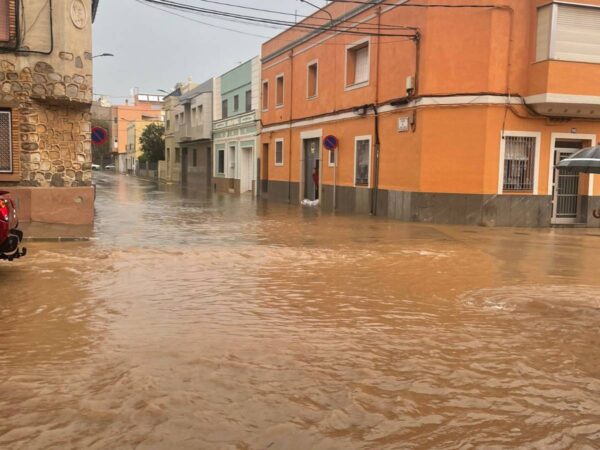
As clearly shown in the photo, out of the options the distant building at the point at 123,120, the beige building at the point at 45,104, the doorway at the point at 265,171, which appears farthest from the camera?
the distant building at the point at 123,120

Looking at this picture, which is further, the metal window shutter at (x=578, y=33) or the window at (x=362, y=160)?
the window at (x=362, y=160)

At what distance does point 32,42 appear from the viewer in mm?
12344

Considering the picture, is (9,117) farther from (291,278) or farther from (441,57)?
(441,57)

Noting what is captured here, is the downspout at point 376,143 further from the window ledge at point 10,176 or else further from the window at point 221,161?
the window at point 221,161

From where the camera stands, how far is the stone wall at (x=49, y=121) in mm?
12391

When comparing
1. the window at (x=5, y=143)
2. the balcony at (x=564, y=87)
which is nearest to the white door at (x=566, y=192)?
the balcony at (x=564, y=87)

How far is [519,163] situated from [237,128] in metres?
20.7

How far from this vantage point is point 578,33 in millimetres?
15273

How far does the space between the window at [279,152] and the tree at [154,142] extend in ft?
112

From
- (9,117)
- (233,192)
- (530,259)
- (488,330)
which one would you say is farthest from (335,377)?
(233,192)

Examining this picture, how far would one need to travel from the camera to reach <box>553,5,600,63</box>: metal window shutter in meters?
15.2

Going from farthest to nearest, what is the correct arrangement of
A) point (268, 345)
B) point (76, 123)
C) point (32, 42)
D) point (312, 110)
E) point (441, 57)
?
point (312, 110) < point (441, 57) < point (76, 123) < point (32, 42) < point (268, 345)

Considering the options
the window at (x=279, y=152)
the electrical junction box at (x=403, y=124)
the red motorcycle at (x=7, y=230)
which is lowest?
the red motorcycle at (x=7, y=230)

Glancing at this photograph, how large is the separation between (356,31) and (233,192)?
52.8 feet
